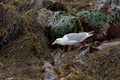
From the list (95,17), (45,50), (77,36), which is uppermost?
(95,17)

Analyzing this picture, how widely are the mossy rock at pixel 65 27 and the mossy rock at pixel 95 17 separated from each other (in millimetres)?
262

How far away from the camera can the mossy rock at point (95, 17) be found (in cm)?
765

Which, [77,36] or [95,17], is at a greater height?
[95,17]

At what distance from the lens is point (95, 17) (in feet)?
25.2

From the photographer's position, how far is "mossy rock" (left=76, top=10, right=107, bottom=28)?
7648mm

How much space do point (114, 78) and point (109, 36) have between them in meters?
1.87

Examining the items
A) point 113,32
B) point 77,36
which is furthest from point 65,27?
point 113,32


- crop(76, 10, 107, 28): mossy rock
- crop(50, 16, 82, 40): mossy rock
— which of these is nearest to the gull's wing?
crop(50, 16, 82, 40): mossy rock

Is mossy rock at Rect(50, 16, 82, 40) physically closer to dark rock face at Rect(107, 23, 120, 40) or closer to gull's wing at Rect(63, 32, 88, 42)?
gull's wing at Rect(63, 32, 88, 42)

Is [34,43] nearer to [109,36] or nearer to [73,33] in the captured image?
[73,33]

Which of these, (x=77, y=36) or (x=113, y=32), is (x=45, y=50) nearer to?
(x=77, y=36)

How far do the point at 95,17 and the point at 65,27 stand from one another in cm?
66

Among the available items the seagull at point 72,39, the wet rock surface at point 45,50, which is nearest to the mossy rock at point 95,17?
the wet rock surface at point 45,50

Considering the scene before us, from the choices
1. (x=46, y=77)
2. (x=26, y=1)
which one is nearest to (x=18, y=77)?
(x=46, y=77)
